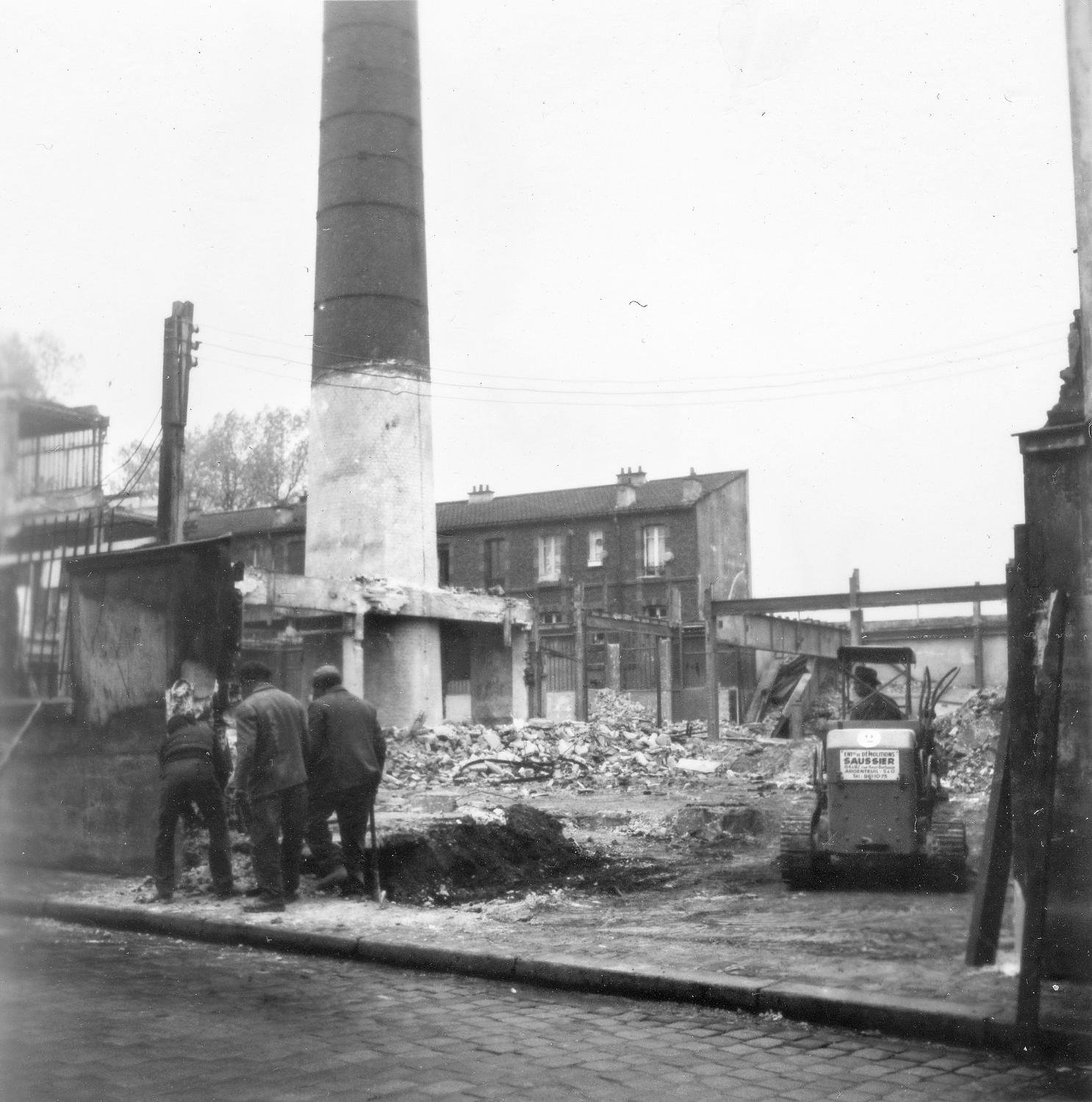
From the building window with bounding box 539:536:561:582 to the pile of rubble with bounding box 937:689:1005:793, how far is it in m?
28.7

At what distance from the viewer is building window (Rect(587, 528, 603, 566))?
52.2 m

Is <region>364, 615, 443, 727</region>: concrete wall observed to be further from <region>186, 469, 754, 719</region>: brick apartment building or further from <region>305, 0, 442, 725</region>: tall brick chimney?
<region>186, 469, 754, 719</region>: brick apartment building

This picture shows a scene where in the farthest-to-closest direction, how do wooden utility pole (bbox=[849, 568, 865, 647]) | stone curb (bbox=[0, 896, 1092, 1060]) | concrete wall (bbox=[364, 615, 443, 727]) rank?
wooden utility pole (bbox=[849, 568, 865, 647])
concrete wall (bbox=[364, 615, 443, 727])
stone curb (bbox=[0, 896, 1092, 1060])

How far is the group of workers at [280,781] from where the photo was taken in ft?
30.2

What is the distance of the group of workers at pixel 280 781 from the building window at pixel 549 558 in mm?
42862

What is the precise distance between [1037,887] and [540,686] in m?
27.9

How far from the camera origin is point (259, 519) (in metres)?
48.3

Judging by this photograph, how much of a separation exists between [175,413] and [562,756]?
12.1m

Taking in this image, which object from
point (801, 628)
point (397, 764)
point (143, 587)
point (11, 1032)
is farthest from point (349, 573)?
point (11, 1032)

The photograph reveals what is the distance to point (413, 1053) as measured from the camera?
516 centimetres

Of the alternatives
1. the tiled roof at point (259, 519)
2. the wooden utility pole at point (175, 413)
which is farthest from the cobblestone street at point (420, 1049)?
the tiled roof at point (259, 519)

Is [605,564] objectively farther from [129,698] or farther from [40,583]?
[40,583]

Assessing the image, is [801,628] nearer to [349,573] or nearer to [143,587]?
[349,573]

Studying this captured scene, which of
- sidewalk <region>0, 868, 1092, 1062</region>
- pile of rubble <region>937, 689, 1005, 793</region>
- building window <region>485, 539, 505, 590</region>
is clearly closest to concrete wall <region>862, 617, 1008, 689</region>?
building window <region>485, 539, 505, 590</region>
